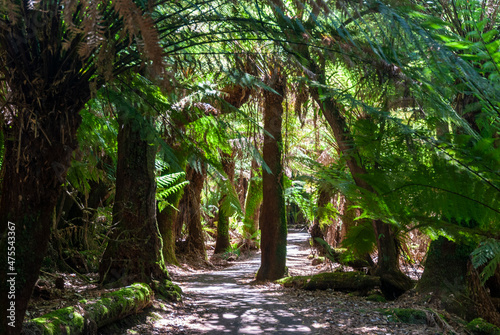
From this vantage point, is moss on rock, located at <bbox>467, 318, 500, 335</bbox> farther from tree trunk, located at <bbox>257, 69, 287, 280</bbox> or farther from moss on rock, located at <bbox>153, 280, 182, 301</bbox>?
tree trunk, located at <bbox>257, 69, 287, 280</bbox>

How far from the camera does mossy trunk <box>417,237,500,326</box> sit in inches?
175

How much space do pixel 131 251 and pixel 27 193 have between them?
2.84 metres

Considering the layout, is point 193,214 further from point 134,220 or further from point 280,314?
point 280,314

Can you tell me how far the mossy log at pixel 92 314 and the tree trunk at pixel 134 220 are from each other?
54 cm

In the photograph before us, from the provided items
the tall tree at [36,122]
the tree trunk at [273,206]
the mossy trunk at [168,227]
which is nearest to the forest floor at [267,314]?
the tree trunk at [273,206]

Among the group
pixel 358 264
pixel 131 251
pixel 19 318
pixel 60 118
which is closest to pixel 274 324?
pixel 131 251

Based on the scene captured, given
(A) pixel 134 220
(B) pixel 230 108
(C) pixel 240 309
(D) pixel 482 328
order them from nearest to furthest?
(D) pixel 482 328
(B) pixel 230 108
(C) pixel 240 309
(A) pixel 134 220

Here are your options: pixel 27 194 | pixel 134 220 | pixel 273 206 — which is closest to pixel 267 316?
pixel 134 220

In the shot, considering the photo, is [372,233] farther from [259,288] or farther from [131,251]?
[131,251]

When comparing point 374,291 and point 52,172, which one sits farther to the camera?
point 374,291

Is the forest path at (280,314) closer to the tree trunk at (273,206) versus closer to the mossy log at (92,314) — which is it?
the mossy log at (92,314)

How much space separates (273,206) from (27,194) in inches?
219

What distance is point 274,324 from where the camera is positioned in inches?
154

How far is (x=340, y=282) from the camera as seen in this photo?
615cm
